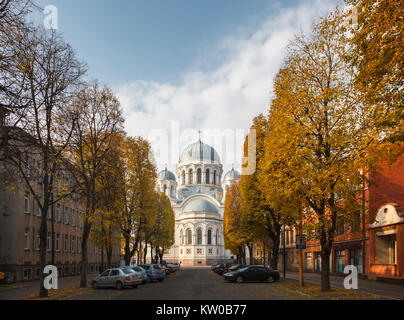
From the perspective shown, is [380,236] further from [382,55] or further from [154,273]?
[382,55]

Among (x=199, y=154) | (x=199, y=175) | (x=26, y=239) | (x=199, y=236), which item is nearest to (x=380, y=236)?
(x=26, y=239)

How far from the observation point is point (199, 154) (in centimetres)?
12850

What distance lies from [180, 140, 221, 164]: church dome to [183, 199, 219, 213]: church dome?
13.5 metres

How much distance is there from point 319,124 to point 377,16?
7.97m

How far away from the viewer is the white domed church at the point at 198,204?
376 feet

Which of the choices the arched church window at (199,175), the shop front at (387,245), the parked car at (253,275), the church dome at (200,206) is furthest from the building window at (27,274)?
the arched church window at (199,175)

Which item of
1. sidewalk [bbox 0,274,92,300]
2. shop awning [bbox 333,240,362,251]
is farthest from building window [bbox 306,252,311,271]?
sidewalk [bbox 0,274,92,300]

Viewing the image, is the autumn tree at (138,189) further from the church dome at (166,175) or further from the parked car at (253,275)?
the church dome at (166,175)

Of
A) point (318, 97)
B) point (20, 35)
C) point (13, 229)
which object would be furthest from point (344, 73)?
point (13, 229)

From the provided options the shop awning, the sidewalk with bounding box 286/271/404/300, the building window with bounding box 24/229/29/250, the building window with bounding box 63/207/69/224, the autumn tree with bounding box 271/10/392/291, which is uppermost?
the autumn tree with bounding box 271/10/392/291

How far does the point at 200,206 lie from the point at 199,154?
1787 cm

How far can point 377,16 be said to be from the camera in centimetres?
1468

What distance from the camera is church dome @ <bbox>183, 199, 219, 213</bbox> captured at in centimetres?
11719

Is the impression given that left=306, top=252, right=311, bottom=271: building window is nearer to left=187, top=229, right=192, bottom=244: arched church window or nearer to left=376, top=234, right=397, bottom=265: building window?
left=376, top=234, right=397, bottom=265: building window
